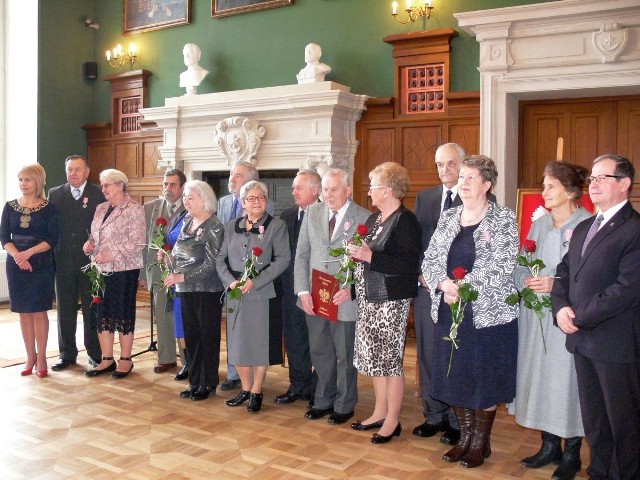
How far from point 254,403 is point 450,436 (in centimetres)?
126

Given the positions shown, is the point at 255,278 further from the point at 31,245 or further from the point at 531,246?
the point at 31,245

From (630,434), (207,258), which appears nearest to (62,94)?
(207,258)

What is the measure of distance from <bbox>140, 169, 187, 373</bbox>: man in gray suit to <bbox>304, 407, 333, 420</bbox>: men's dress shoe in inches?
52.8

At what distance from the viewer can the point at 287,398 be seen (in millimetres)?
4375

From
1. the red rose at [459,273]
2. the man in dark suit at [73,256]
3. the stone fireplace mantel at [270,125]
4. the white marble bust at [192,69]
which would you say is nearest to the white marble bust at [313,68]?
the stone fireplace mantel at [270,125]

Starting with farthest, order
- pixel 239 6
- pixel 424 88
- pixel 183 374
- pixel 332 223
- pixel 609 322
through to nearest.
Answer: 1. pixel 239 6
2. pixel 424 88
3. pixel 183 374
4. pixel 332 223
5. pixel 609 322

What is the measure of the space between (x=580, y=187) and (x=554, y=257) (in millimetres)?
359

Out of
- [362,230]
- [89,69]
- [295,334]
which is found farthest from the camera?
[89,69]

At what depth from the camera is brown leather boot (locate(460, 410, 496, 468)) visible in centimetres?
324

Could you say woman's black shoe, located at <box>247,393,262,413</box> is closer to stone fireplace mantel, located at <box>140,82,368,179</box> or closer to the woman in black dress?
the woman in black dress

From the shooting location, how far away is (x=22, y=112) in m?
8.98

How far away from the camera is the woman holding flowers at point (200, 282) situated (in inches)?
170

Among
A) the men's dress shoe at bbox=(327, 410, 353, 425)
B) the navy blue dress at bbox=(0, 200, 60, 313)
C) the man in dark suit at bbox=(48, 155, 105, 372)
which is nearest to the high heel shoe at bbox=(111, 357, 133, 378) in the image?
the man in dark suit at bbox=(48, 155, 105, 372)

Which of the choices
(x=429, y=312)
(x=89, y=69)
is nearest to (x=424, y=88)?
(x=429, y=312)
